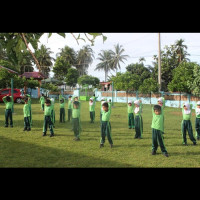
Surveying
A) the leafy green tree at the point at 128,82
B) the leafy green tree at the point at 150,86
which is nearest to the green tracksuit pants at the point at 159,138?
the leafy green tree at the point at 150,86

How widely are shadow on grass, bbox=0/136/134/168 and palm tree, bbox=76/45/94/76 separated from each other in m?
42.1

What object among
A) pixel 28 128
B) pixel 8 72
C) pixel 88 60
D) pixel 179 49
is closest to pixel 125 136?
pixel 28 128

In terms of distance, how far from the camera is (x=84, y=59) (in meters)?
48.4

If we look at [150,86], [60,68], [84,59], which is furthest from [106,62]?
[150,86]

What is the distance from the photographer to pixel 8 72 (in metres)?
24.0

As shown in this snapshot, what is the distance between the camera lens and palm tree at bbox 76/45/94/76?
47.7 m

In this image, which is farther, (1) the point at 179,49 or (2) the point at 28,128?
(1) the point at 179,49

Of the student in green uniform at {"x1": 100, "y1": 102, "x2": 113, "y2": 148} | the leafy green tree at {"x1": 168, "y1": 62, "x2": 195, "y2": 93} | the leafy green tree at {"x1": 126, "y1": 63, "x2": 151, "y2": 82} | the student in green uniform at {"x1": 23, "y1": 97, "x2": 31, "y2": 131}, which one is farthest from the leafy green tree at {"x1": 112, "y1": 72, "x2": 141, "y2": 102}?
the student in green uniform at {"x1": 100, "y1": 102, "x2": 113, "y2": 148}

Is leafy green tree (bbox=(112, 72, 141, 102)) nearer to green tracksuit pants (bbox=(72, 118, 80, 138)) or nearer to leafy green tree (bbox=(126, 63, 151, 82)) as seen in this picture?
leafy green tree (bbox=(126, 63, 151, 82))

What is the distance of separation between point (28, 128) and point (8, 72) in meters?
16.4

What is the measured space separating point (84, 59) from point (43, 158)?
144 ft

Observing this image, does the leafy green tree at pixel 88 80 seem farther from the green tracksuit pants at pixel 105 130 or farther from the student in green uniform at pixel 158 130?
the student in green uniform at pixel 158 130

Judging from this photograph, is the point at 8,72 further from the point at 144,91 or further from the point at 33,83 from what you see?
the point at 144,91

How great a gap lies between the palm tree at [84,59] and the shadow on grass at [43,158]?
1659 inches
